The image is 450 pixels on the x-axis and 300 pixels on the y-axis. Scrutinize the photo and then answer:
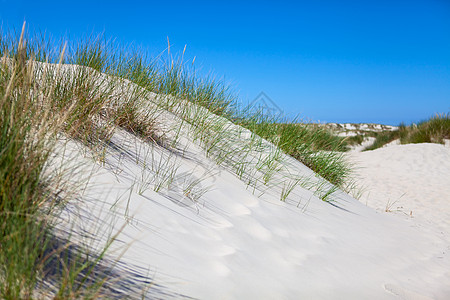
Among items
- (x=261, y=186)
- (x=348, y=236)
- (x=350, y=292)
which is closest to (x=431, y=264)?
(x=348, y=236)

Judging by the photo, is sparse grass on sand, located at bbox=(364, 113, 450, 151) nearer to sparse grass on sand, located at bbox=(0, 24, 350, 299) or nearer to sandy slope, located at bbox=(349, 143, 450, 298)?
Answer: sandy slope, located at bbox=(349, 143, 450, 298)

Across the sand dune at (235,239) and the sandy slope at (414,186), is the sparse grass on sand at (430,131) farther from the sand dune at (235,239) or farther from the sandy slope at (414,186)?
the sand dune at (235,239)

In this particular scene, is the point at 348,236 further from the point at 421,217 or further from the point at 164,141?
the point at 421,217

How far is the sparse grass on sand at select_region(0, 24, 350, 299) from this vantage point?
1086 mm

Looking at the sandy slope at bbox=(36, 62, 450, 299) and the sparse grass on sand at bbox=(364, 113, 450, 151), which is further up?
the sparse grass on sand at bbox=(364, 113, 450, 151)

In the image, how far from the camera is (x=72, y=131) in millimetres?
2258

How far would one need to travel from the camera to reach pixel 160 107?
343 centimetres

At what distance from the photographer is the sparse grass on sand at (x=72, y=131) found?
3.56 feet

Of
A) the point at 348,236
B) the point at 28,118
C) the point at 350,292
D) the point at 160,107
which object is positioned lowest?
the point at 350,292

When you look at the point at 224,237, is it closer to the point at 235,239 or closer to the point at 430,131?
the point at 235,239

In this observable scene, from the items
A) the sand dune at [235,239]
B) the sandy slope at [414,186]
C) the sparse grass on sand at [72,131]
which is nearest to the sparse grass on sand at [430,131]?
the sandy slope at [414,186]

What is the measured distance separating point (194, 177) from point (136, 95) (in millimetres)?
956

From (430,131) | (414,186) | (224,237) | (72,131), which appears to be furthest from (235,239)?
(430,131)

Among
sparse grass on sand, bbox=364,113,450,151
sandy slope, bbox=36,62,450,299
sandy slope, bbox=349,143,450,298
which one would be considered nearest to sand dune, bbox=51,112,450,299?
sandy slope, bbox=36,62,450,299
